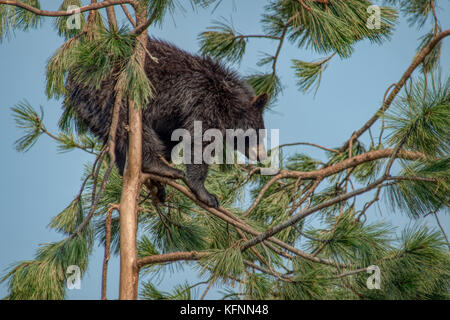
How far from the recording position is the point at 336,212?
4.43 m

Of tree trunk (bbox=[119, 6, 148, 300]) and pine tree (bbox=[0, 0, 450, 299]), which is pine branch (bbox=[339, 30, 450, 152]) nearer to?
pine tree (bbox=[0, 0, 450, 299])

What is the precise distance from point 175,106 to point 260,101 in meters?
0.80

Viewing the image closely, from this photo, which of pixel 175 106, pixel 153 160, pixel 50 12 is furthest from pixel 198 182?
pixel 50 12

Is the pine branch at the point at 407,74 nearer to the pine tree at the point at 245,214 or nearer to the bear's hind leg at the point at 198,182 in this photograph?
the pine tree at the point at 245,214

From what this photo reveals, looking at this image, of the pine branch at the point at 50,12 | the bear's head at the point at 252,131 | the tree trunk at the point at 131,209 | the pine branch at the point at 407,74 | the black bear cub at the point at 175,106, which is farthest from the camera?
the bear's head at the point at 252,131

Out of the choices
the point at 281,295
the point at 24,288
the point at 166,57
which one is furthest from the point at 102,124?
the point at 281,295

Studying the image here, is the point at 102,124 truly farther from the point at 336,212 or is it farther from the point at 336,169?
the point at 336,212

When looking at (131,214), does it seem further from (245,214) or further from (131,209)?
(245,214)

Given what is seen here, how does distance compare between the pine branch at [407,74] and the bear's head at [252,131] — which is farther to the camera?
the bear's head at [252,131]

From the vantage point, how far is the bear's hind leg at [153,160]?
367cm

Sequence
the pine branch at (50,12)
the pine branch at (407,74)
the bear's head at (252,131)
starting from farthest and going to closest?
1. the bear's head at (252,131)
2. the pine branch at (407,74)
3. the pine branch at (50,12)

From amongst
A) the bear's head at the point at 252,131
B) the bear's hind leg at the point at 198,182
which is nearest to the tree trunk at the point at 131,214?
the bear's hind leg at the point at 198,182

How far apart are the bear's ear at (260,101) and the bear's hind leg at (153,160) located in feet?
3.08

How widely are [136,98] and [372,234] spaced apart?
1.48m
